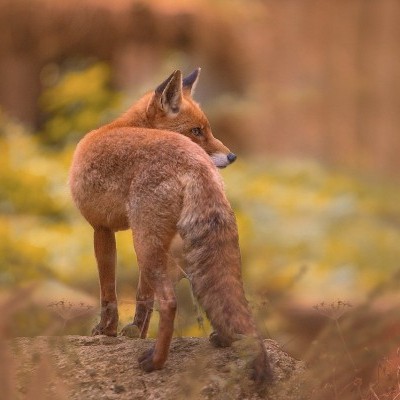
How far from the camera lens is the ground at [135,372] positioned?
13.1ft

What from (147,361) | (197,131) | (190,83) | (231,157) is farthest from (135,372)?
(190,83)

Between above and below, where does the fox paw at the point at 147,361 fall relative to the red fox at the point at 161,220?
below

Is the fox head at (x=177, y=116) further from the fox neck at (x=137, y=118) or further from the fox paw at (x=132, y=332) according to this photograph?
the fox paw at (x=132, y=332)

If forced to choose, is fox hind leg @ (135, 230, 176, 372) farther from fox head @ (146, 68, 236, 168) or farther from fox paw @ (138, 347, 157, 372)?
fox head @ (146, 68, 236, 168)

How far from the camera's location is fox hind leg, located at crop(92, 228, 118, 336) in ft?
15.3

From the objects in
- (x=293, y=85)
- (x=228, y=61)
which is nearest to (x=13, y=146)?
(x=228, y=61)

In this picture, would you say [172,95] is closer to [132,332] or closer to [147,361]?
[132,332]

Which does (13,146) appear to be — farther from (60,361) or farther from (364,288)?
(60,361)

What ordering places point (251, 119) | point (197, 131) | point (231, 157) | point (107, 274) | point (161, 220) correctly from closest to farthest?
1. point (161, 220)
2. point (107, 274)
3. point (231, 157)
4. point (197, 131)
5. point (251, 119)

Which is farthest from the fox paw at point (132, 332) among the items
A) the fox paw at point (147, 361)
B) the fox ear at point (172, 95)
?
the fox ear at point (172, 95)

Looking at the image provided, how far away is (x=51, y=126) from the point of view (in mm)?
13547

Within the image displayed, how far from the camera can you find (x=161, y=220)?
415 centimetres

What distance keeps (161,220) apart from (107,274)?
26.6 inches

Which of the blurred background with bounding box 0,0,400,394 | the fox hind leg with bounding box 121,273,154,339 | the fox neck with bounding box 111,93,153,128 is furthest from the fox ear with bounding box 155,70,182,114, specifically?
the blurred background with bounding box 0,0,400,394
